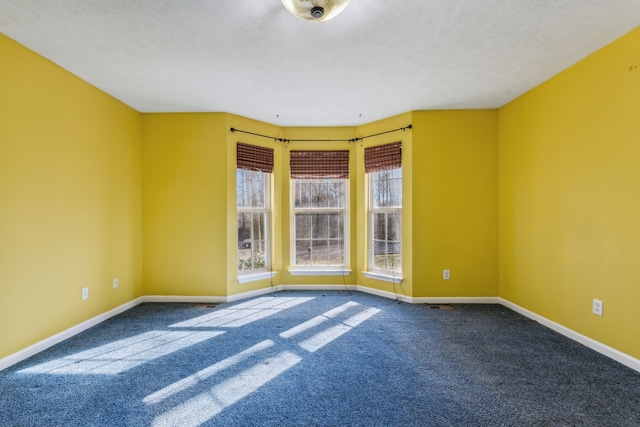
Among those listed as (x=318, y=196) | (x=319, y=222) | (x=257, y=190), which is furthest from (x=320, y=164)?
(x=257, y=190)

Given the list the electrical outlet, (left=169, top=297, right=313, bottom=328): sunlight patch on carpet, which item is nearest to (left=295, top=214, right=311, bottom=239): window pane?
(left=169, top=297, right=313, bottom=328): sunlight patch on carpet

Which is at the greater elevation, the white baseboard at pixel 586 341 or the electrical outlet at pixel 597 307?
the electrical outlet at pixel 597 307

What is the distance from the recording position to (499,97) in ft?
11.1

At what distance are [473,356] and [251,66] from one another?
3.06 m

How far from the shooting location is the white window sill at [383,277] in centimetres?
398

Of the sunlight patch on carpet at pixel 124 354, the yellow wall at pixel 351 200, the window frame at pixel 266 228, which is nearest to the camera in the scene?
the sunlight patch on carpet at pixel 124 354

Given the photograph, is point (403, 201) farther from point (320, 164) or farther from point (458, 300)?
point (458, 300)

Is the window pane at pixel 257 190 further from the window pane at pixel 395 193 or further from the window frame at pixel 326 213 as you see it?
the window pane at pixel 395 193

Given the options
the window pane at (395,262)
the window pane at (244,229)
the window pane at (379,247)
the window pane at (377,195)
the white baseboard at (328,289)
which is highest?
the window pane at (377,195)

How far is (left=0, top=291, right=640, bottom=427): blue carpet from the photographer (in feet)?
5.56

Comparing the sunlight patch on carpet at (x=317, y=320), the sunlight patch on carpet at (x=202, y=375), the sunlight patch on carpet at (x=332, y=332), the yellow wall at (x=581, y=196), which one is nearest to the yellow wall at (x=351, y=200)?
the yellow wall at (x=581, y=196)

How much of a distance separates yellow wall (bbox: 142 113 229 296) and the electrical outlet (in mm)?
3758

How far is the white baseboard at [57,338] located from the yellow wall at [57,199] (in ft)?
0.14

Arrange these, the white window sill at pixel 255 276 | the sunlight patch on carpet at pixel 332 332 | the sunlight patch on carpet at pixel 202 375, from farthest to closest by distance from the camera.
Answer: the white window sill at pixel 255 276, the sunlight patch on carpet at pixel 332 332, the sunlight patch on carpet at pixel 202 375
